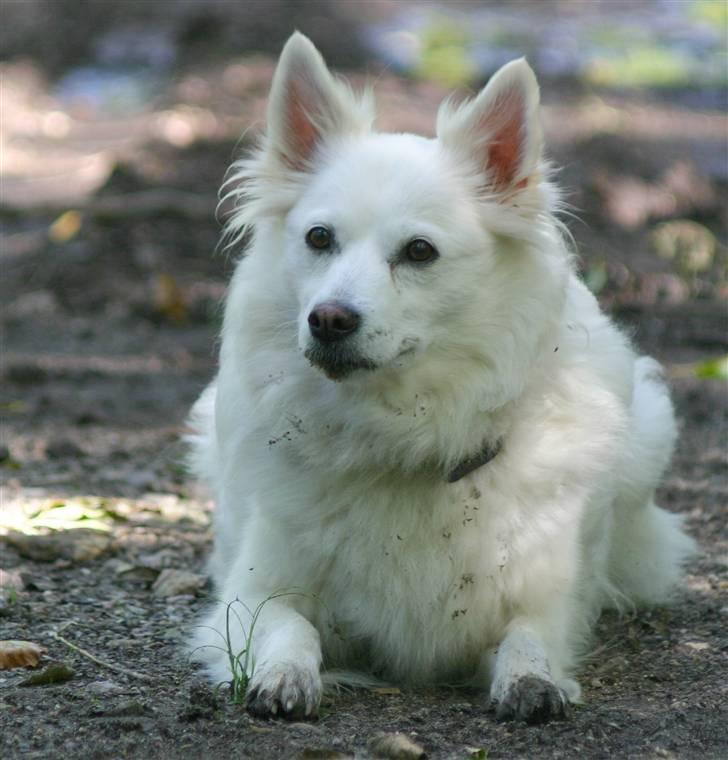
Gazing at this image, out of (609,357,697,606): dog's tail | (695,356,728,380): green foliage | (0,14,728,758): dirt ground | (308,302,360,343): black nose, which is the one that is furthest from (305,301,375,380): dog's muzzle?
(695,356,728,380): green foliage

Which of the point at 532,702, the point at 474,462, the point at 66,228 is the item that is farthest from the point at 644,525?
the point at 66,228

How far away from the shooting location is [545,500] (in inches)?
162

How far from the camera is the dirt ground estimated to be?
3613mm

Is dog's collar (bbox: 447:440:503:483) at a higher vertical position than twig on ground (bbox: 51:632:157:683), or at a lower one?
higher

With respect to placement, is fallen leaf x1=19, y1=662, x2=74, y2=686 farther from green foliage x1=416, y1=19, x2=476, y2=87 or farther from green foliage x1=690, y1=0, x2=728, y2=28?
green foliage x1=690, y1=0, x2=728, y2=28

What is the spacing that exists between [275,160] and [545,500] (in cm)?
148

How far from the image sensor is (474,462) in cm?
408

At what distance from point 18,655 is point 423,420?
58.3 inches

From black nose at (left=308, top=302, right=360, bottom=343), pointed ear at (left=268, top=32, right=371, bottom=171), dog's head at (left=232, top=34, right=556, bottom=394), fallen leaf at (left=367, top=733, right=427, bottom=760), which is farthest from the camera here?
pointed ear at (left=268, top=32, right=371, bottom=171)

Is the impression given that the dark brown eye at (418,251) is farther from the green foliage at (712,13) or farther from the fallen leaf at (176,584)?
the green foliage at (712,13)

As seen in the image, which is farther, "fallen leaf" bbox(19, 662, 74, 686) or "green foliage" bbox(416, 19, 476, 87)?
"green foliage" bbox(416, 19, 476, 87)

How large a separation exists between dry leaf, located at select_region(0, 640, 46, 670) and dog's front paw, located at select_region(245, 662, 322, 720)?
820 millimetres

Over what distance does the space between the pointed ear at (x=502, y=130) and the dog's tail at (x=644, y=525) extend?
1132mm

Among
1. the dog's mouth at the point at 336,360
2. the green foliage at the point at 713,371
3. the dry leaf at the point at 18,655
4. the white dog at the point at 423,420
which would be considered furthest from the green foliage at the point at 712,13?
the dry leaf at the point at 18,655
